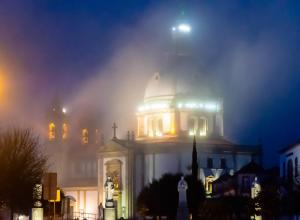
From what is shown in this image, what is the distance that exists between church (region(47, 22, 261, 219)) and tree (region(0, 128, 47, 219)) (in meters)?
58.6

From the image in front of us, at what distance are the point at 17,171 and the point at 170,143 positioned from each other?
63.0 metres

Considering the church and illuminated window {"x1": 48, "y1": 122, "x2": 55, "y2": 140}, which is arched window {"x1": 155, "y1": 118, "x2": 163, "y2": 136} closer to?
the church

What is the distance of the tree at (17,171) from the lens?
44.5 meters

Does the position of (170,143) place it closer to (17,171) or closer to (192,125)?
(192,125)

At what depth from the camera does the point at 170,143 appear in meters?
107

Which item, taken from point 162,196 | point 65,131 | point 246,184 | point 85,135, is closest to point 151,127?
point 162,196

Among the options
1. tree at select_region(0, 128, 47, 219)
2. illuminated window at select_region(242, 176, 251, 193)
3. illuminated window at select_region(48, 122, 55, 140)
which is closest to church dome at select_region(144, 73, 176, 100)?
illuminated window at select_region(242, 176, 251, 193)

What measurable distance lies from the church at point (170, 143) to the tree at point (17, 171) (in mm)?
58608

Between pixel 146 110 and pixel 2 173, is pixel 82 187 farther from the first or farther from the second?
pixel 2 173

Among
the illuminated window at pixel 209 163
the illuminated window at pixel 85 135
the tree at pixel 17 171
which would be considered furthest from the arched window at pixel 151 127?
the tree at pixel 17 171

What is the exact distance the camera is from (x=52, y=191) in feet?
93.0

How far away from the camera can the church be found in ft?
352

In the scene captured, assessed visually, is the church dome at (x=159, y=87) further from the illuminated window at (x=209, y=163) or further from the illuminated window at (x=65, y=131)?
the illuminated window at (x=65, y=131)

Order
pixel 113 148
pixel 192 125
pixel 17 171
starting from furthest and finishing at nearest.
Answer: pixel 192 125 → pixel 113 148 → pixel 17 171
